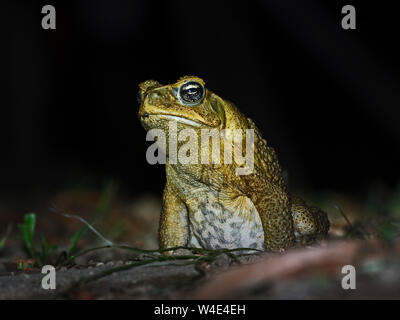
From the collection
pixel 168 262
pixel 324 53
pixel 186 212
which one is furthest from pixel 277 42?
→ pixel 168 262

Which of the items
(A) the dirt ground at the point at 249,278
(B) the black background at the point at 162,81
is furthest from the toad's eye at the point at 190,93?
(B) the black background at the point at 162,81

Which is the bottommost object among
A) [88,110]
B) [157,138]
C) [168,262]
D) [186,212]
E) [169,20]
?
[168,262]

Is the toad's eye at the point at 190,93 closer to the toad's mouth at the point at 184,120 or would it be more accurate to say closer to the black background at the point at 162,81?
the toad's mouth at the point at 184,120

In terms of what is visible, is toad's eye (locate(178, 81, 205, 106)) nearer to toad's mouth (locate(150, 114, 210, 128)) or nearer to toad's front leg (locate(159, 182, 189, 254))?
toad's mouth (locate(150, 114, 210, 128))

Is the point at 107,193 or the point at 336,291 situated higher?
the point at 107,193

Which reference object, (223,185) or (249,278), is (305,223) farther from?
(249,278)

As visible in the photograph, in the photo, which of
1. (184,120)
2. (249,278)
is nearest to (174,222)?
(184,120)

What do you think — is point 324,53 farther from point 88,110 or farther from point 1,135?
point 1,135
